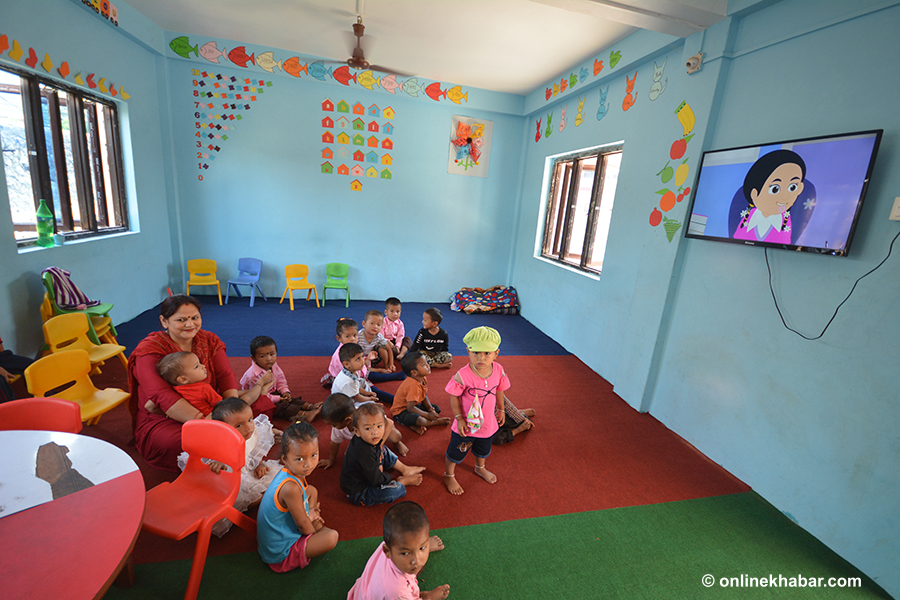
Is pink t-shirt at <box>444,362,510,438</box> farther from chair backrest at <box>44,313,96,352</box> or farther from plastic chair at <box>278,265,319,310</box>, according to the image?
plastic chair at <box>278,265,319,310</box>

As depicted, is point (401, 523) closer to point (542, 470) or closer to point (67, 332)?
point (542, 470)

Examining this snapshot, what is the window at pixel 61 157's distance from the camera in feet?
10.9

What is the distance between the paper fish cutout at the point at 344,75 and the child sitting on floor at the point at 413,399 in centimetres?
458

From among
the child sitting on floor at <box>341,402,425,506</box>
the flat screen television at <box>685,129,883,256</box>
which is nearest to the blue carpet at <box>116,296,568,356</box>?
the child sitting on floor at <box>341,402,425,506</box>

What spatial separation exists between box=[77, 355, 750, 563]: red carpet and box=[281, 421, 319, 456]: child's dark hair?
0.61m

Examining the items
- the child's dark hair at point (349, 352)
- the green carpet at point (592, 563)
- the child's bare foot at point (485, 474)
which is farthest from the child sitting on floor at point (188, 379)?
the child's bare foot at point (485, 474)

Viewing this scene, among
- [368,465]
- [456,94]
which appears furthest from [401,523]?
[456,94]

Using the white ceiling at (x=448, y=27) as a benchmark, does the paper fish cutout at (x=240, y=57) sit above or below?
below

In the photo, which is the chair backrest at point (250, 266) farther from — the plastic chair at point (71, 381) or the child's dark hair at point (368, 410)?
the child's dark hair at point (368, 410)

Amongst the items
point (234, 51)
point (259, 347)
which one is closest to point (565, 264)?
point (259, 347)

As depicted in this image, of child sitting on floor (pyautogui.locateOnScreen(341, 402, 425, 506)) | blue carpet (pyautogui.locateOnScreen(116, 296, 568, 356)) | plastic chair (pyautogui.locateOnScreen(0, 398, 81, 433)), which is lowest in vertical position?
blue carpet (pyautogui.locateOnScreen(116, 296, 568, 356))

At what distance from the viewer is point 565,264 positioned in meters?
5.29

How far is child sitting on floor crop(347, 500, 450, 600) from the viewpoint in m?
1.31

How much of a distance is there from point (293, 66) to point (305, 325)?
143 inches
